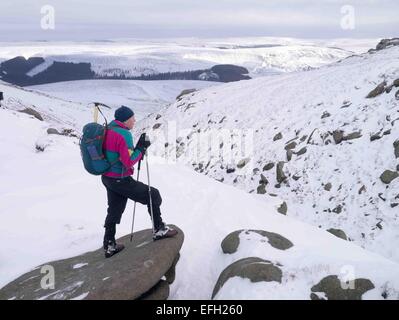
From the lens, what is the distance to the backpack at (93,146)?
21.9 feet

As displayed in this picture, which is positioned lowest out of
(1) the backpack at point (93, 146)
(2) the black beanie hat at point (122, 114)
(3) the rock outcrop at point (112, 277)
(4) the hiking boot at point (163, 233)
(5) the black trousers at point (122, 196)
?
(3) the rock outcrop at point (112, 277)

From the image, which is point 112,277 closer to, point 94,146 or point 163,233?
point 163,233

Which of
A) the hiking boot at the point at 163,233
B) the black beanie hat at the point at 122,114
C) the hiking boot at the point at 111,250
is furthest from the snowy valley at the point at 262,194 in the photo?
the black beanie hat at the point at 122,114

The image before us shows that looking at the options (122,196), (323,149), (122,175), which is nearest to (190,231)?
(122,196)

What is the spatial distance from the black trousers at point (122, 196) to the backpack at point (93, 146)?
17.0 inches

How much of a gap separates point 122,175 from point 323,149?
14.3 meters

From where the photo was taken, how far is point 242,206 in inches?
469

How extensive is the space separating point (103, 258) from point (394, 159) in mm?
13175

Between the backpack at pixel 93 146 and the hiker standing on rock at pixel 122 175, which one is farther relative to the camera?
the hiker standing on rock at pixel 122 175

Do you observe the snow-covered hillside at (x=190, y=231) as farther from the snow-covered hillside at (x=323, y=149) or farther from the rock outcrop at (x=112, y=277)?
the snow-covered hillside at (x=323, y=149)

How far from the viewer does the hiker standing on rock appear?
6.80 metres

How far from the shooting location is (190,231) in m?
9.92

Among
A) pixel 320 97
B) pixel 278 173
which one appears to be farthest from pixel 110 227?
pixel 320 97
